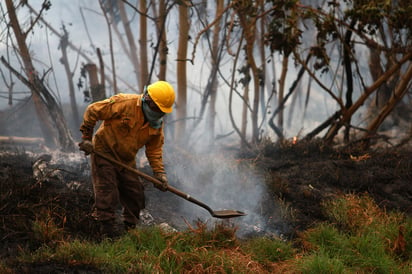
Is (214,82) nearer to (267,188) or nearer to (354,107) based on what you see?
(354,107)

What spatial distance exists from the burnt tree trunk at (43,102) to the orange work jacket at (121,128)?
403 cm

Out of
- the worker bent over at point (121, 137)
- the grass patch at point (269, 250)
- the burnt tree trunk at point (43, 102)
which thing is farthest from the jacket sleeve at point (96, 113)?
the burnt tree trunk at point (43, 102)

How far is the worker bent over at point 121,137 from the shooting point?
4.45m

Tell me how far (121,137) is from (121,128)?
0.10 metres

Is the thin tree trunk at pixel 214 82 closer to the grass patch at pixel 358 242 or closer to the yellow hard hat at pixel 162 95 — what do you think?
the grass patch at pixel 358 242

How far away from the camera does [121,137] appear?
4.66 meters

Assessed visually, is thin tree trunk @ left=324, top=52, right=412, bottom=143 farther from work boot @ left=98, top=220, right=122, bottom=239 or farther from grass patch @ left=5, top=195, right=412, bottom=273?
work boot @ left=98, top=220, right=122, bottom=239

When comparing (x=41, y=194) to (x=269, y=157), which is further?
(x=269, y=157)

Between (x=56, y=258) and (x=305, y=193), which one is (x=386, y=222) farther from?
(x=56, y=258)

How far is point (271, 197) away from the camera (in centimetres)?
660

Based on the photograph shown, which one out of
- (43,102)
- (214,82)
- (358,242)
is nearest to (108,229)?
(358,242)

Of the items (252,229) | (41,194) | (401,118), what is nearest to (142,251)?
(41,194)

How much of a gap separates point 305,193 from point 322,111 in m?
19.1

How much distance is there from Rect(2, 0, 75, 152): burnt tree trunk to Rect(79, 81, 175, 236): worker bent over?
13.2 feet
